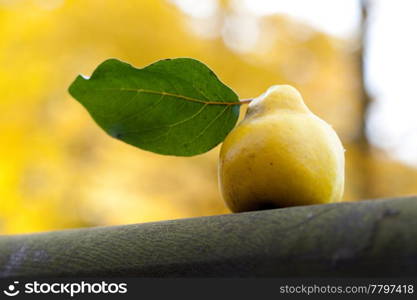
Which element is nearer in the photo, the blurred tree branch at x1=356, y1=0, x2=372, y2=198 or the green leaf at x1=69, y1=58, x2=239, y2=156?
the green leaf at x1=69, y1=58, x2=239, y2=156

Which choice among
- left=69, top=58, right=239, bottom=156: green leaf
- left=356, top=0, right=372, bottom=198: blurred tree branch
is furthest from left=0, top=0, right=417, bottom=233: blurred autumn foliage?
left=69, top=58, right=239, bottom=156: green leaf

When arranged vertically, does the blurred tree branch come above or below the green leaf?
above

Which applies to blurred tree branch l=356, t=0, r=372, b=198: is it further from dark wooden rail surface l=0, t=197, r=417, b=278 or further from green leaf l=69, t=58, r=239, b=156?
dark wooden rail surface l=0, t=197, r=417, b=278

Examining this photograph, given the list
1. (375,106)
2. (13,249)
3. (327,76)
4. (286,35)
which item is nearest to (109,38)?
(286,35)

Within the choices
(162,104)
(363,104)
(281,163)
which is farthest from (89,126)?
(281,163)

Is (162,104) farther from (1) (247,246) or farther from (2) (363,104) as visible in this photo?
(2) (363,104)

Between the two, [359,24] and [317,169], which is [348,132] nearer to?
[359,24]

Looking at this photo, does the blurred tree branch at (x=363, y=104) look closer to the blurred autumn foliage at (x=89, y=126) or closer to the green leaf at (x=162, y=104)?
the blurred autumn foliage at (x=89, y=126)
